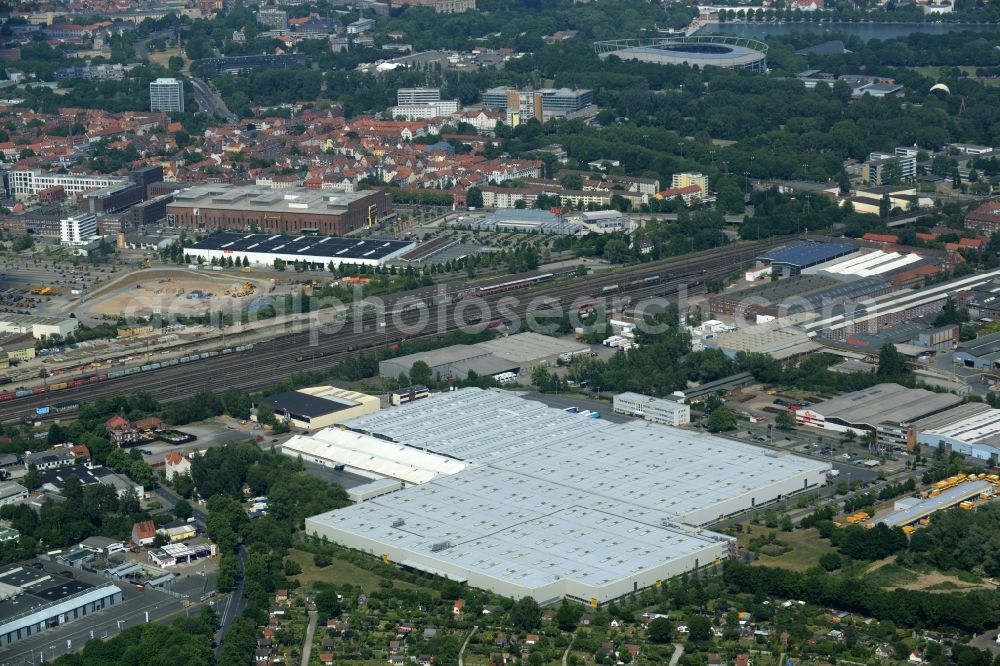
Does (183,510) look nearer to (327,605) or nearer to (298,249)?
(327,605)

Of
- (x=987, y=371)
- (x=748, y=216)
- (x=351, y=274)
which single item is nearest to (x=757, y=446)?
(x=987, y=371)

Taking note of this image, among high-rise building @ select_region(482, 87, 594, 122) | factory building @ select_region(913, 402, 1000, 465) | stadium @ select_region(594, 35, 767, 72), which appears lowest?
factory building @ select_region(913, 402, 1000, 465)

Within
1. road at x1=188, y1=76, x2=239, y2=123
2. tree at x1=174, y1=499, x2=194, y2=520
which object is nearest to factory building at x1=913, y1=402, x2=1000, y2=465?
tree at x1=174, y1=499, x2=194, y2=520

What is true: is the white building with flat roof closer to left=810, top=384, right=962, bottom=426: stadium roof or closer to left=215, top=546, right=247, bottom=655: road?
left=810, top=384, right=962, bottom=426: stadium roof

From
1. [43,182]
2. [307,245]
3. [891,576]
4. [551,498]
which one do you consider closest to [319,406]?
[551,498]

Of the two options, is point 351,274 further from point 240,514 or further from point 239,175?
point 240,514

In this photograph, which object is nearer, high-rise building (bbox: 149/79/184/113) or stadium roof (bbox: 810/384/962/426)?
stadium roof (bbox: 810/384/962/426)
